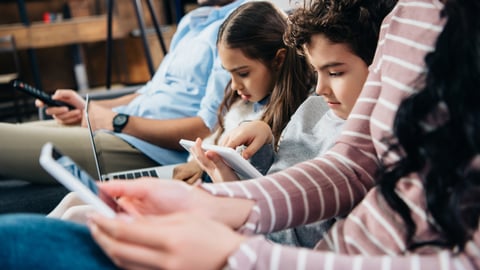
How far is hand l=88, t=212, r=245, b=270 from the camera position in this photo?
47 cm

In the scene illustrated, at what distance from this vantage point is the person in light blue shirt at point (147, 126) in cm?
153

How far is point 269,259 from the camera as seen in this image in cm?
51

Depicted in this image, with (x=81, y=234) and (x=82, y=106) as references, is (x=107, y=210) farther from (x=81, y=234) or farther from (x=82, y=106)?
(x=82, y=106)

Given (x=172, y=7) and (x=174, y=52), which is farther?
(x=172, y=7)

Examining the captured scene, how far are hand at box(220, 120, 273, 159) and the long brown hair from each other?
0.10 meters

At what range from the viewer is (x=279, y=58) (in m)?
1.29

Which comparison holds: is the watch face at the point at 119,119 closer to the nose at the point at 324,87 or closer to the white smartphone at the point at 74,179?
the nose at the point at 324,87

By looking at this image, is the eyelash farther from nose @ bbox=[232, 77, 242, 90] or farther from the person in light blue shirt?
the person in light blue shirt

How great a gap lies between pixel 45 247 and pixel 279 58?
89cm

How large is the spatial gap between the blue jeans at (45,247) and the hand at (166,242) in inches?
1.1

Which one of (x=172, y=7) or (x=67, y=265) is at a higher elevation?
(x=67, y=265)

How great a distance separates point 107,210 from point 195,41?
126cm

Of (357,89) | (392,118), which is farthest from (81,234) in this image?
(357,89)

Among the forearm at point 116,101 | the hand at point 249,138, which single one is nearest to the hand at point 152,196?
the hand at point 249,138
